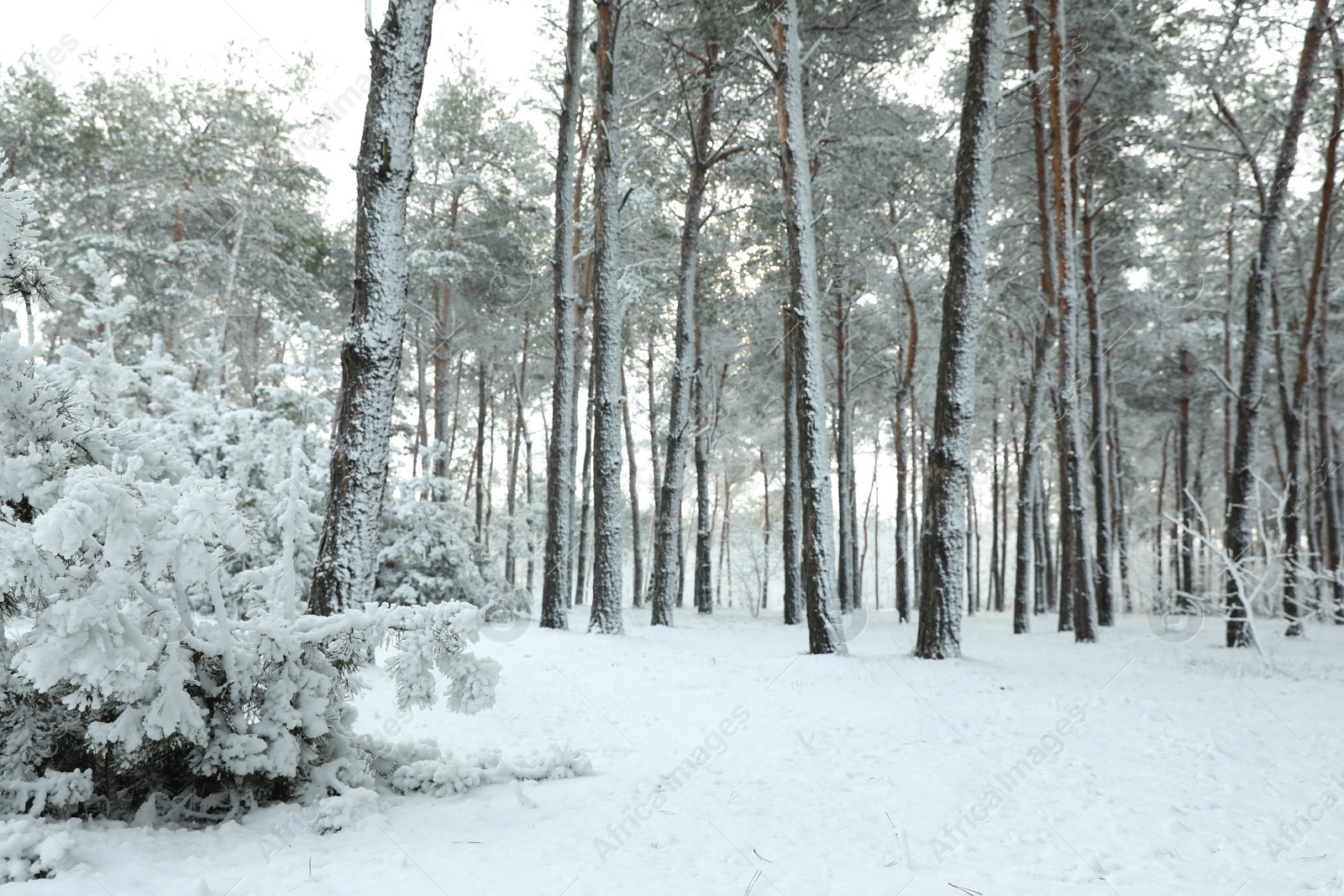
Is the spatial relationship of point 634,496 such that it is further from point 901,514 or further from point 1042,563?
point 1042,563

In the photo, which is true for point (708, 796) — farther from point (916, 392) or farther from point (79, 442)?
point (916, 392)

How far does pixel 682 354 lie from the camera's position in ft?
42.3

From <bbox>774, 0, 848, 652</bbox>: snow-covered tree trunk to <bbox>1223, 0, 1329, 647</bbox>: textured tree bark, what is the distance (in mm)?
5348

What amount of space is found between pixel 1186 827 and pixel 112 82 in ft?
66.7

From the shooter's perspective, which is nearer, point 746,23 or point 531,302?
point 746,23

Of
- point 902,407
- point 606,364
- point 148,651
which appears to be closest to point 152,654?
point 148,651

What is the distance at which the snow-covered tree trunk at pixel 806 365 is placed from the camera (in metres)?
7.98

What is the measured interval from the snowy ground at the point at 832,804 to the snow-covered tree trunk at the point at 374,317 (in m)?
1.02

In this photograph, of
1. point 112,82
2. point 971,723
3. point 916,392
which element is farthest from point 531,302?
point 971,723

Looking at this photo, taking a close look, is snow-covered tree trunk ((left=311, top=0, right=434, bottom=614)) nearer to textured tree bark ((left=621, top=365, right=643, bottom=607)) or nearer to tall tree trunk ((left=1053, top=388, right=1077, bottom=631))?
tall tree trunk ((left=1053, top=388, right=1077, bottom=631))

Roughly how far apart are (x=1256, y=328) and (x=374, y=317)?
10720 millimetres

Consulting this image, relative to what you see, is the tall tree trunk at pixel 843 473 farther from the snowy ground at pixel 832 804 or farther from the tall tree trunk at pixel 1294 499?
the snowy ground at pixel 832 804

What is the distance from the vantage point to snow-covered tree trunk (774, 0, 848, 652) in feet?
26.2

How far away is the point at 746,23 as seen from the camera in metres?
9.08
